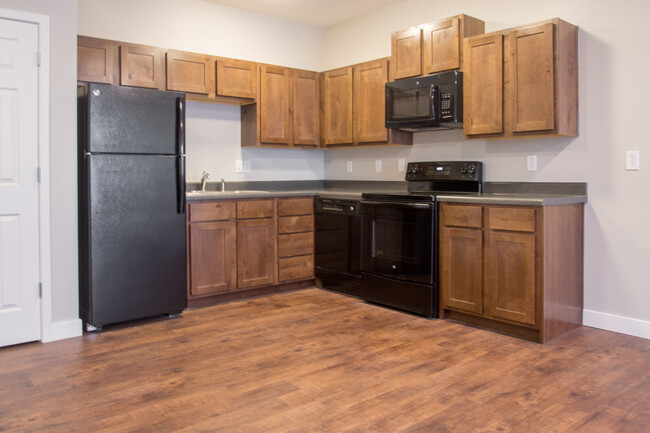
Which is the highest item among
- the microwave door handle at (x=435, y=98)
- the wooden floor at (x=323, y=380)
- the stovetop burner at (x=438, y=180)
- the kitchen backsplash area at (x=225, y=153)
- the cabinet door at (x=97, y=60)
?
the cabinet door at (x=97, y=60)

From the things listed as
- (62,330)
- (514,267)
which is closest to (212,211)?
(62,330)

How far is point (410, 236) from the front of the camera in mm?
3971

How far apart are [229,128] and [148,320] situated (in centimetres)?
200

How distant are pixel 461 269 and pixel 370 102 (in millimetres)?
1854

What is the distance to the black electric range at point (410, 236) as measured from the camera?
385 cm

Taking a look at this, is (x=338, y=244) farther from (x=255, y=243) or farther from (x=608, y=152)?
(x=608, y=152)

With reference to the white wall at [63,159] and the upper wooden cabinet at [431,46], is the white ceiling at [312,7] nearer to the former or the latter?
the upper wooden cabinet at [431,46]

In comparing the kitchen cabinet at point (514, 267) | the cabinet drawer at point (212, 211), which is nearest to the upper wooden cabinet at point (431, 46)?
the kitchen cabinet at point (514, 267)

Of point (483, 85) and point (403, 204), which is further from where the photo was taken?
point (403, 204)

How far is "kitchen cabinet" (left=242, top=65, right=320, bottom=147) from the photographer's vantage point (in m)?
4.90

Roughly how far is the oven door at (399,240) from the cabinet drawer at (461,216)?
8cm

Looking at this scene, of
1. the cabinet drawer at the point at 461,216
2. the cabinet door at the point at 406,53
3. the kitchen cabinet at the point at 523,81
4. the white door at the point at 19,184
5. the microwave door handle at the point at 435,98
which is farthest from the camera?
the cabinet door at the point at 406,53

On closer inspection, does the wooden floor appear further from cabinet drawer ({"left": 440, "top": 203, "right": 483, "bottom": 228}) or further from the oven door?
cabinet drawer ({"left": 440, "top": 203, "right": 483, "bottom": 228})

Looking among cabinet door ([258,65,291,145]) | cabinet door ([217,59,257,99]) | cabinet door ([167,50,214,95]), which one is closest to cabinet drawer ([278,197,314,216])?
cabinet door ([258,65,291,145])
